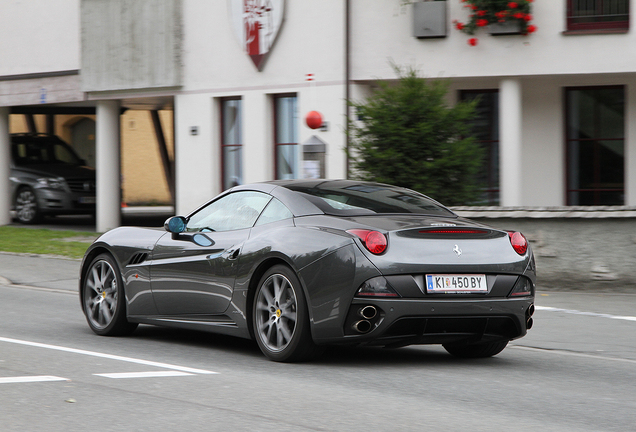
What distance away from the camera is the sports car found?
6195 mm

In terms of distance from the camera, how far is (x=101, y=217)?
22.2 metres

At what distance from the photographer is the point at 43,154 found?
79.8 feet

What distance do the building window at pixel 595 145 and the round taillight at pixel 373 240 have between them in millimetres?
12083

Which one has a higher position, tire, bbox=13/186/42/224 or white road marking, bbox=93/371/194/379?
tire, bbox=13/186/42/224

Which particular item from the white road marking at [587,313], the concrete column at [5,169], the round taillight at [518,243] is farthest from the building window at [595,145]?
the concrete column at [5,169]

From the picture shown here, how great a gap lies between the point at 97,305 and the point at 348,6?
1049cm

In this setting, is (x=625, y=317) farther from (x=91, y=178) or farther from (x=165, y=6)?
(x=91, y=178)

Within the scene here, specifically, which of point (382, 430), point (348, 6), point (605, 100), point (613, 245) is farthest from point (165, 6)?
point (382, 430)

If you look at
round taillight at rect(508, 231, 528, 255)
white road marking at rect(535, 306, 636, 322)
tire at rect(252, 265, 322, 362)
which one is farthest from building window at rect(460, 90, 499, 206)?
tire at rect(252, 265, 322, 362)

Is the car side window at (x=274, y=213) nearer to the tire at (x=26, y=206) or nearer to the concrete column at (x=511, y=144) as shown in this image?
the concrete column at (x=511, y=144)

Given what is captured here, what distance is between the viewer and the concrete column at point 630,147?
16.9 metres

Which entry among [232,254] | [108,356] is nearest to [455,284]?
[232,254]

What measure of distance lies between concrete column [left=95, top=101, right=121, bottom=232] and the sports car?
1478 centimetres

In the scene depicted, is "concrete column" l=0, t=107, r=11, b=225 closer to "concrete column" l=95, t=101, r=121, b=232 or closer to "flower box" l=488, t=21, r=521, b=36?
"concrete column" l=95, t=101, r=121, b=232
